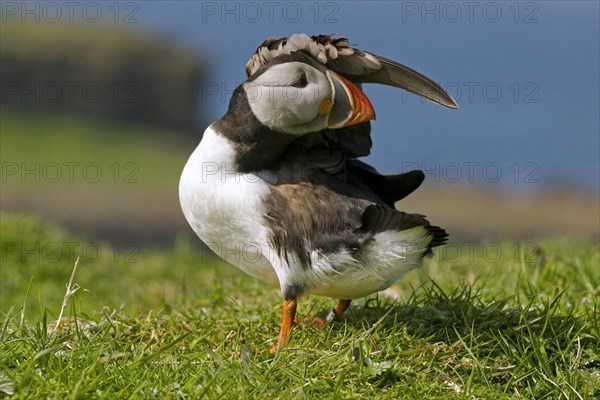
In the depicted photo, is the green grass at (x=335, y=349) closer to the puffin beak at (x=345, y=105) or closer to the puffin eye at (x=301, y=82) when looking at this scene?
the puffin beak at (x=345, y=105)

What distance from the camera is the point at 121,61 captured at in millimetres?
32281

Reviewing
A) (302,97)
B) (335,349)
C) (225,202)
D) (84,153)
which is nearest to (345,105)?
(302,97)

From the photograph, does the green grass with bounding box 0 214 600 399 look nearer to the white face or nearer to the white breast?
the white breast

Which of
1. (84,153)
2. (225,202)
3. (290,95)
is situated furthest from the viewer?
(84,153)

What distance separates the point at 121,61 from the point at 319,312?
2843cm

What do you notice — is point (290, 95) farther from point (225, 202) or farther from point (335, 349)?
point (335, 349)

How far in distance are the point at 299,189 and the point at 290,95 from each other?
20.5 inches

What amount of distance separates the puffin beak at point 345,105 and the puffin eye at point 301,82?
137mm

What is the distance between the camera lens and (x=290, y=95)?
4.37 m

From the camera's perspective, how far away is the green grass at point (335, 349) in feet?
12.9

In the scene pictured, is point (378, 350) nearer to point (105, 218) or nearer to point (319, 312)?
point (319, 312)

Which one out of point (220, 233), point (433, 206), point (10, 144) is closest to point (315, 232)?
point (220, 233)

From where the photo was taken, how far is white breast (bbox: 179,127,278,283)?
446 centimetres

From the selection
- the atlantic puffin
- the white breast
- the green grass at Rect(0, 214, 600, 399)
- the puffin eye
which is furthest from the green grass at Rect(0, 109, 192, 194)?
the puffin eye
